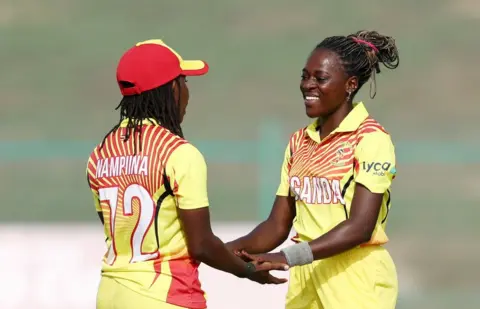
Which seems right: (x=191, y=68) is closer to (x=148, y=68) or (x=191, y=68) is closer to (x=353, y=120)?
(x=148, y=68)

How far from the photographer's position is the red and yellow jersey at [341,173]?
364 cm

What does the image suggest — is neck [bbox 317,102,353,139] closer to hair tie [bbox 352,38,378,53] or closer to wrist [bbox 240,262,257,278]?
hair tie [bbox 352,38,378,53]

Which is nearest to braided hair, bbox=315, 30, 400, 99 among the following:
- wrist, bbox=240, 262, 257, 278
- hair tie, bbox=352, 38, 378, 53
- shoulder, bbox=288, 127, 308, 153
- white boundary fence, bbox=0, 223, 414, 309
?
hair tie, bbox=352, 38, 378, 53

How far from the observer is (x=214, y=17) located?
847cm

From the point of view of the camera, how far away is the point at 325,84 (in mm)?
3785

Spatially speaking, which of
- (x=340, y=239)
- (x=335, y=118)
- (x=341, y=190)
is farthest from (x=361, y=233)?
(x=335, y=118)

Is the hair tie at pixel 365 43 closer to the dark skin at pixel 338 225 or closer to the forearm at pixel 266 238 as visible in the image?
the dark skin at pixel 338 225

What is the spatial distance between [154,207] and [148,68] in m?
0.50

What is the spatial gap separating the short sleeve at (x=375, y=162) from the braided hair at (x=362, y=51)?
287 millimetres

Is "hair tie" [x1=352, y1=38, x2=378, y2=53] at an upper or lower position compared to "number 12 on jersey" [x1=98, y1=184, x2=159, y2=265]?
upper

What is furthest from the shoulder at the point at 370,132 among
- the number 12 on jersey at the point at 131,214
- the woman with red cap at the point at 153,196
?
the number 12 on jersey at the point at 131,214

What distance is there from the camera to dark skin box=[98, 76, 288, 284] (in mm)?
3295
